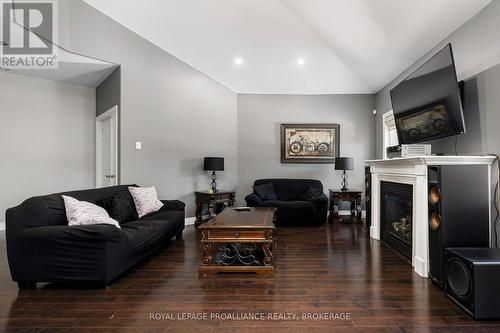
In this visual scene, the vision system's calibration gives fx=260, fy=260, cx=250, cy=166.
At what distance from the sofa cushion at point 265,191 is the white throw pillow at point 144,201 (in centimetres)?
200

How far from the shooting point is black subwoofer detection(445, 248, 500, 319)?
5.80 feet

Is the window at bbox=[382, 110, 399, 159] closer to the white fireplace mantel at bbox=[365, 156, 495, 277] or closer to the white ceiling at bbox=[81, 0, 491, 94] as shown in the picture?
the white ceiling at bbox=[81, 0, 491, 94]

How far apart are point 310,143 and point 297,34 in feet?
7.43

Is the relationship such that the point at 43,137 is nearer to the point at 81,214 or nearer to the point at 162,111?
the point at 162,111

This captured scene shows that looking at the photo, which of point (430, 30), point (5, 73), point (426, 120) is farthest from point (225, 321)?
point (5, 73)

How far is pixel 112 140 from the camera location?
4.19m

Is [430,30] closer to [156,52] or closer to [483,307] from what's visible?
[483,307]

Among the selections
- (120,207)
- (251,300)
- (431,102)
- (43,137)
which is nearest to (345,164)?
(431,102)

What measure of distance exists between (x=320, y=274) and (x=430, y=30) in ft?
9.79

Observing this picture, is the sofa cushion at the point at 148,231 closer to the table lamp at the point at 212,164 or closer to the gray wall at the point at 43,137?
the table lamp at the point at 212,164

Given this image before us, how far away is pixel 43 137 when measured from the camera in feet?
14.9

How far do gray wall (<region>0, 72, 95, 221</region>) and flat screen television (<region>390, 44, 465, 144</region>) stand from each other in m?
5.19

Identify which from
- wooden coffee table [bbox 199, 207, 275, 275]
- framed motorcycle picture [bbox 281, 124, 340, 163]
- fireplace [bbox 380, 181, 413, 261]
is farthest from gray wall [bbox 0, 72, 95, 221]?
fireplace [bbox 380, 181, 413, 261]

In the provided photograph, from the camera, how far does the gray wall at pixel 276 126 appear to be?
18.4 feet
